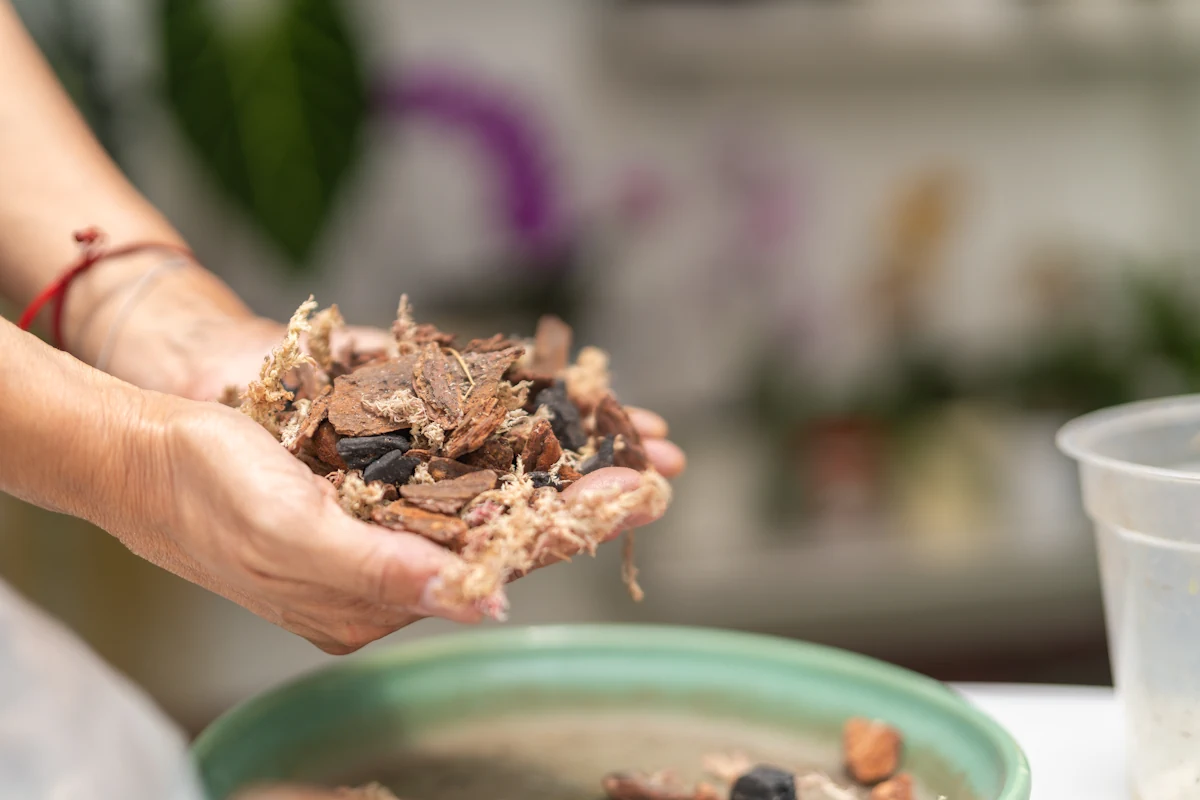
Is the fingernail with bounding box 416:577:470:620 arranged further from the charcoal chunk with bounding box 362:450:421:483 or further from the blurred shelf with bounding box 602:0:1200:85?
the blurred shelf with bounding box 602:0:1200:85

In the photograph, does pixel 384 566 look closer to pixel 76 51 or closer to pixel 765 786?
pixel 765 786

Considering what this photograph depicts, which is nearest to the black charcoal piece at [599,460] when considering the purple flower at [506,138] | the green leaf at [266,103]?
the green leaf at [266,103]

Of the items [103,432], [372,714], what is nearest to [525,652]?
[372,714]

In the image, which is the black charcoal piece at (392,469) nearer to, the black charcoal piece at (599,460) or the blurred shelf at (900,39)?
the black charcoal piece at (599,460)

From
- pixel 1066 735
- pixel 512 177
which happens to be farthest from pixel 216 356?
pixel 512 177

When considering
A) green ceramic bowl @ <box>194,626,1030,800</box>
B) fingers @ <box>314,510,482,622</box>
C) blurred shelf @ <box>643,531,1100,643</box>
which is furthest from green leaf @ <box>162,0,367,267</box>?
fingers @ <box>314,510,482,622</box>
